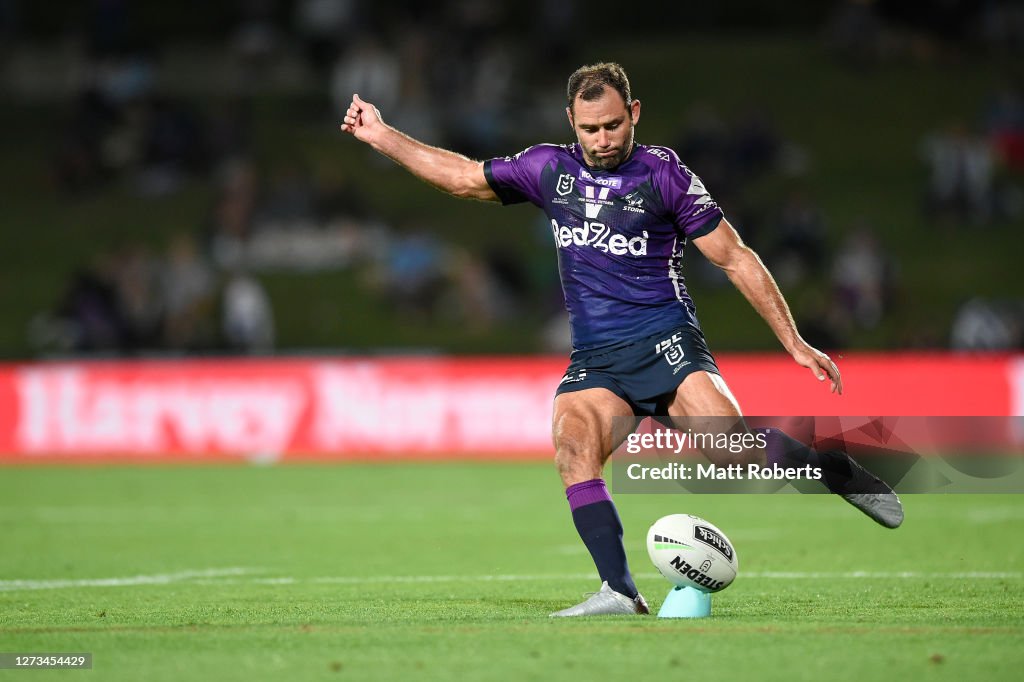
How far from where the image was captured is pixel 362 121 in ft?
25.0

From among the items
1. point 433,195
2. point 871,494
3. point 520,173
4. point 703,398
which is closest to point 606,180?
point 520,173

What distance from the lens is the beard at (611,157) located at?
23.2 ft

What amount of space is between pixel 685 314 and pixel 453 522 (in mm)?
5446

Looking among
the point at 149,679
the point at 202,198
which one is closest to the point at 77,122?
the point at 202,198

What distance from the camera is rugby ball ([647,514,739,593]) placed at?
6656mm

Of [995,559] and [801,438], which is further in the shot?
[995,559]

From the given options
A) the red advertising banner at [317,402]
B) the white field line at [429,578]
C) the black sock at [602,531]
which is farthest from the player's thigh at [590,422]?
the red advertising banner at [317,402]

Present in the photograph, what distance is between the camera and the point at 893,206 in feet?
79.4

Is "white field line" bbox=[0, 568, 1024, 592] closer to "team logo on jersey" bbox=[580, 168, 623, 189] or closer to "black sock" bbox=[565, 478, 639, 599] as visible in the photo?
"black sock" bbox=[565, 478, 639, 599]

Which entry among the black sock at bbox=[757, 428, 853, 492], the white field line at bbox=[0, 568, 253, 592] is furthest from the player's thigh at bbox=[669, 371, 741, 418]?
the white field line at bbox=[0, 568, 253, 592]

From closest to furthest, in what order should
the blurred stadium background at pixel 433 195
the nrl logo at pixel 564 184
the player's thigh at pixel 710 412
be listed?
the player's thigh at pixel 710 412
the nrl logo at pixel 564 184
the blurred stadium background at pixel 433 195

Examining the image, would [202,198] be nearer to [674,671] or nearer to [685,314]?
[685,314]

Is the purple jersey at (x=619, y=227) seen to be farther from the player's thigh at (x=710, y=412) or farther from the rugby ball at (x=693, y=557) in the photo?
the rugby ball at (x=693, y=557)
